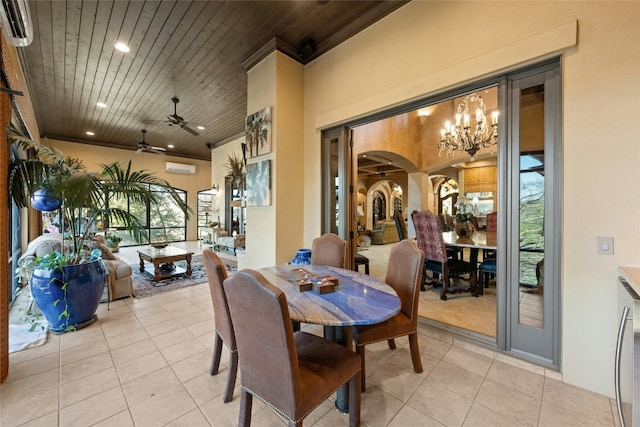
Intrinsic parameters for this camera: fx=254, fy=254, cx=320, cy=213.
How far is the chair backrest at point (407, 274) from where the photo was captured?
1.94 m

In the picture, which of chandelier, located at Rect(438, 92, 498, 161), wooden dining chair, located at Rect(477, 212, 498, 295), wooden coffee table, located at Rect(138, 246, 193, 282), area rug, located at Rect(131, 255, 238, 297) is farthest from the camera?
wooden coffee table, located at Rect(138, 246, 193, 282)

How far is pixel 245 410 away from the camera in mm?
1316

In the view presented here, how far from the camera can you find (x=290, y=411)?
1106mm

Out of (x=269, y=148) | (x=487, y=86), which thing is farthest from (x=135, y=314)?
(x=487, y=86)

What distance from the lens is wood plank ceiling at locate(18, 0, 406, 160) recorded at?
2742 mm

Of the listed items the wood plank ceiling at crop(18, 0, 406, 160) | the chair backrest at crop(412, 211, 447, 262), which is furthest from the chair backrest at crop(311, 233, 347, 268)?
the wood plank ceiling at crop(18, 0, 406, 160)

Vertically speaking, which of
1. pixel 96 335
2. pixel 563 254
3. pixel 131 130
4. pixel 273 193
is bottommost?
pixel 96 335

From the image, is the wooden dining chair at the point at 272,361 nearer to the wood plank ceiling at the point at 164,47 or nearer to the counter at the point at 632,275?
the counter at the point at 632,275

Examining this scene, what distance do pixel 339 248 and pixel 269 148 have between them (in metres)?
1.77

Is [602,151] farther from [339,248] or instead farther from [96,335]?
[96,335]

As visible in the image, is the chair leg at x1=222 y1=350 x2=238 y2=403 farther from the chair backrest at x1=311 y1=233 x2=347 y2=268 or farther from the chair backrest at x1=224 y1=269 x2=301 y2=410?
the chair backrest at x1=311 y1=233 x2=347 y2=268

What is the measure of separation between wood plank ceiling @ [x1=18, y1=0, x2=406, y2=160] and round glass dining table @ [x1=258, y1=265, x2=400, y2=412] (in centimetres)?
274

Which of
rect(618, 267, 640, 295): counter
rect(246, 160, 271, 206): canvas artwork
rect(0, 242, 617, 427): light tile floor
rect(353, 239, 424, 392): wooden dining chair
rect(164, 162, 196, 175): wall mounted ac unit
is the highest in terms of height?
rect(164, 162, 196, 175): wall mounted ac unit

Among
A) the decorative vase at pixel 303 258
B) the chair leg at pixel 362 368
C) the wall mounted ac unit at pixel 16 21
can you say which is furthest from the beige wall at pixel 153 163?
the chair leg at pixel 362 368
